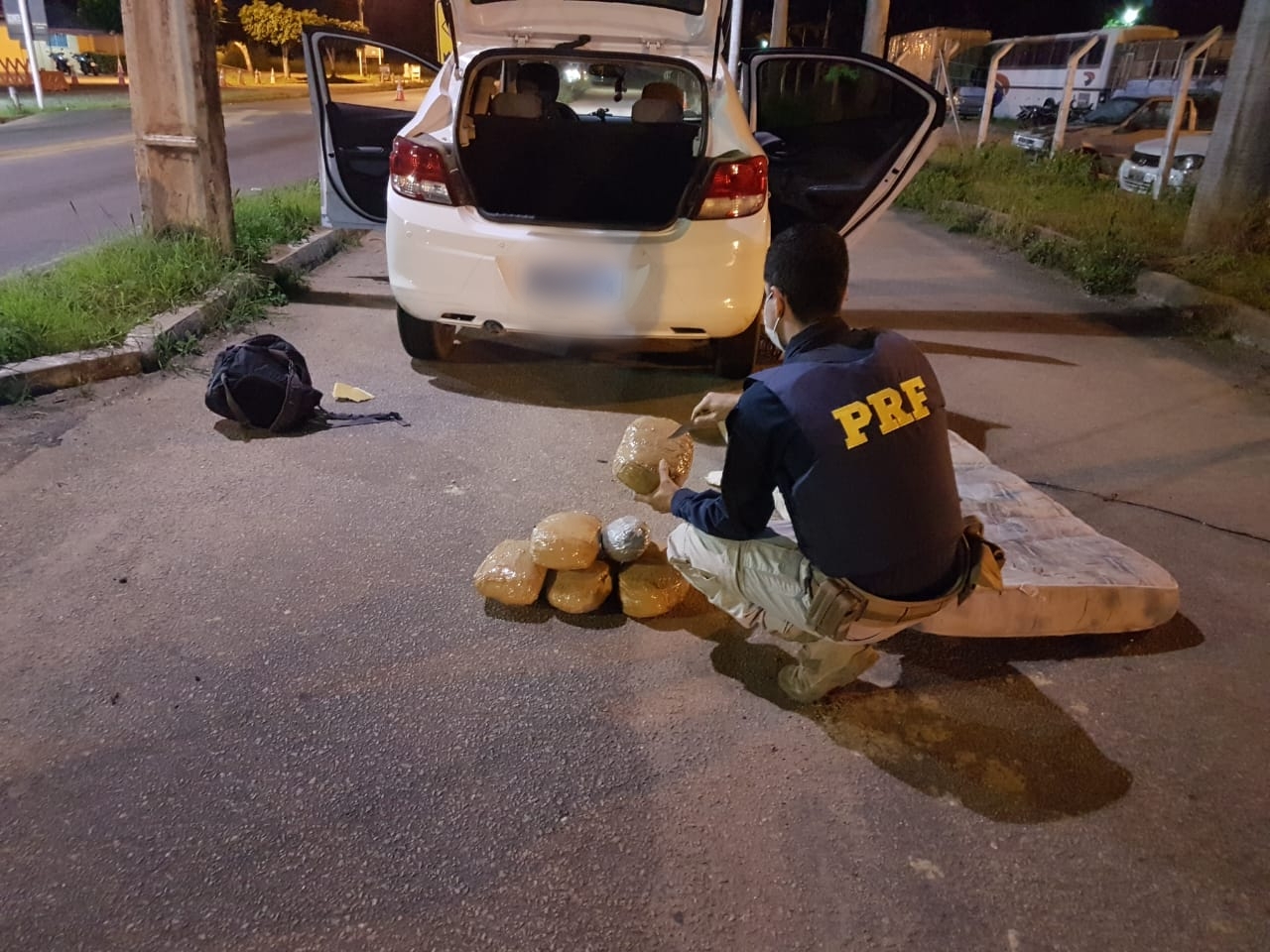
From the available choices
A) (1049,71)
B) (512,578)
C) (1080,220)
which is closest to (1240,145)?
(1080,220)

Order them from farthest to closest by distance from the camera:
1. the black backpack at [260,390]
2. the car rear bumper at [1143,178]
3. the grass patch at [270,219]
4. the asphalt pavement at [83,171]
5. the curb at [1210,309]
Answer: the car rear bumper at [1143,178] → the asphalt pavement at [83,171] → the grass patch at [270,219] → the curb at [1210,309] → the black backpack at [260,390]

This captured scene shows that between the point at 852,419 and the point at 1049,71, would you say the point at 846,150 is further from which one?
the point at 1049,71

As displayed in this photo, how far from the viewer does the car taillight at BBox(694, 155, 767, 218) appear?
4438mm

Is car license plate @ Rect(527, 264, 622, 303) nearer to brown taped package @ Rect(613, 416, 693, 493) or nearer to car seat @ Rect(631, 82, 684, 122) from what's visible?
brown taped package @ Rect(613, 416, 693, 493)

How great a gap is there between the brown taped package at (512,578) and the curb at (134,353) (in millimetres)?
A: 2849

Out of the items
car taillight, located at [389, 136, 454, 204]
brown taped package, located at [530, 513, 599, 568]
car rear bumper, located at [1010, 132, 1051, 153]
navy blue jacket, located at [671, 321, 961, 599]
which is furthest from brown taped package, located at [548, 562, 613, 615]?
car rear bumper, located at [1010, 132, 1051, 153]

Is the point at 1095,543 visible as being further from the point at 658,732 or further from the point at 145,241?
the point at 145,241

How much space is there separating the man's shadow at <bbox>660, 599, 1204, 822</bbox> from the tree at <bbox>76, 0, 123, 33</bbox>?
4727cm

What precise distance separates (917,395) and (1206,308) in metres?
5.83

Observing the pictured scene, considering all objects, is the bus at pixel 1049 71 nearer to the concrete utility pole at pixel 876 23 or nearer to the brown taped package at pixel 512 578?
the concrete utility pole at pixel 876 23

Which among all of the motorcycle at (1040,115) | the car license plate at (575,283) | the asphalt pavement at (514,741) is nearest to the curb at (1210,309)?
the asphalt pavement at (514,741)

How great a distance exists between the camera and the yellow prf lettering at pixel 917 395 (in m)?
2.23

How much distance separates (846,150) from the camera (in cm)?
605

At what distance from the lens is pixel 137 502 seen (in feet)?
11.8
